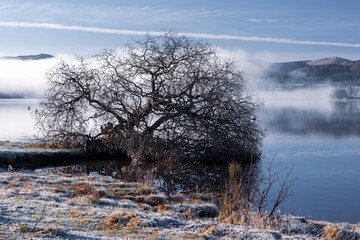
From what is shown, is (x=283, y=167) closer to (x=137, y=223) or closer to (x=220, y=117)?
(x=220, y=117)

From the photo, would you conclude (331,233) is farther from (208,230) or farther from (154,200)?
(154,200)

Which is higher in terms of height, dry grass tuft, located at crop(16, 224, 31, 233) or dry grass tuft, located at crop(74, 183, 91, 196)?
dry grass tuft, located at crop(16, 224, 31, 233)

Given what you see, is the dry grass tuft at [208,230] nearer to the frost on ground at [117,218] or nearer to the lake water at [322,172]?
the frost on ground at [117,218]

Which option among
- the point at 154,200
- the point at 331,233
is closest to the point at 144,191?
the point at 154,200

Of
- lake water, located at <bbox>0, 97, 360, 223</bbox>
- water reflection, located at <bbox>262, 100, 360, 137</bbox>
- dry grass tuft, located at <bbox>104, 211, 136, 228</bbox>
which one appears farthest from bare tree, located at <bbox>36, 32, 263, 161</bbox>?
water reflection, located at <bbox>262, 100, 360, 137</bbox>

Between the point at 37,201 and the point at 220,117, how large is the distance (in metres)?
13.5

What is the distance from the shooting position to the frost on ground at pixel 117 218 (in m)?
7.95

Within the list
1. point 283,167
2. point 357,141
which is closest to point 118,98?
point 283,167

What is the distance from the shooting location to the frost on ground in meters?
7.95

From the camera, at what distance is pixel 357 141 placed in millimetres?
34750

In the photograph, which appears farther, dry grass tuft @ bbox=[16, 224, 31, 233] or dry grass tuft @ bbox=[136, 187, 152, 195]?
dry grass tuft @ bbox=[136, 187, 152, 195]

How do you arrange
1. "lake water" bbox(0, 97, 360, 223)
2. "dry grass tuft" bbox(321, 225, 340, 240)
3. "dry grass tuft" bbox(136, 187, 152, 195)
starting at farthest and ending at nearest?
1. "lake water" bbox(0, 97, 360, 223)
2. "dry grass tuft" bbox(136, 187, 152, 195)
3. "dry grass tuft" bbox(321, 225, 340, 240)

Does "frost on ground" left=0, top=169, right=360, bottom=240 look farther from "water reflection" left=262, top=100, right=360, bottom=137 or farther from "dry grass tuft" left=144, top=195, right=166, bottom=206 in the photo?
"water reflection" left=262, top=100, right=360, bottom=137

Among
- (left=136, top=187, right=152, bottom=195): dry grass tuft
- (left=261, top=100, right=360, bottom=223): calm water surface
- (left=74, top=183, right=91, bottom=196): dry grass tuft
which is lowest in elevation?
(left=261, top=100, right=360, bottom=223): calm water surface
